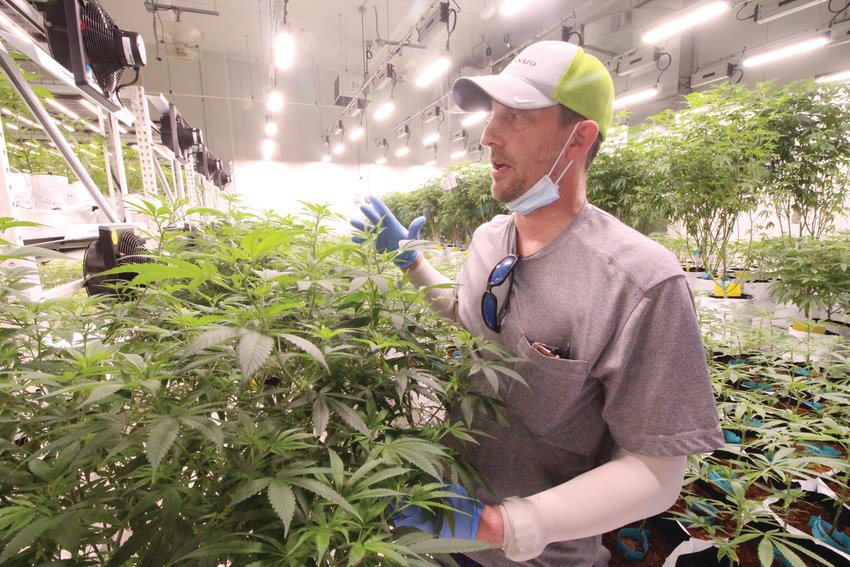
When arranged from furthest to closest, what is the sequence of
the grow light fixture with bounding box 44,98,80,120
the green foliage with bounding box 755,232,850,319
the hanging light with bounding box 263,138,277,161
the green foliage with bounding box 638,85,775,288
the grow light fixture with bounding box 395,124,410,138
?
the grow light fixture with bounding box 395,124,410,138, the hanging light with bounding box 263,138,277,161, the green foliage with bounding box 638,85,775,288, the grow light fixture with bounding box 44,98,80,120, the green foliage with bounding box 755,232,850,319

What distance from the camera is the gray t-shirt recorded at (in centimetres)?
71

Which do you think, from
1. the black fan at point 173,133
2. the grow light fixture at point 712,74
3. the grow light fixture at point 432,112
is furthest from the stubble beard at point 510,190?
the grow light fixture at point 432,112

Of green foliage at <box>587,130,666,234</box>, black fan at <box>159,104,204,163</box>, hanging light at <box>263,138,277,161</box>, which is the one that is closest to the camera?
green foliage at <box>587,130,666,234</box>

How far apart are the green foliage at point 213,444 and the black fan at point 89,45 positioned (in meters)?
1.43

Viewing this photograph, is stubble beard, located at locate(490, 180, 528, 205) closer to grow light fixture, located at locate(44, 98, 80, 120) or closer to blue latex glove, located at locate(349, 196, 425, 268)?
blue latex glove, located at locate(349, 196, 425, 268)

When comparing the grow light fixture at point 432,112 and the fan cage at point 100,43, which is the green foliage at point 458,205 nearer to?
the grow light fixture at point 432,112

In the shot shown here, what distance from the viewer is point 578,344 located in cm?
81

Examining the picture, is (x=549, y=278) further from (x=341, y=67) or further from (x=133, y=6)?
(x=341, y=67)

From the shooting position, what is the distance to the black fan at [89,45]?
5.08 feet

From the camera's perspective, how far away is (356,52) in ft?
34.8

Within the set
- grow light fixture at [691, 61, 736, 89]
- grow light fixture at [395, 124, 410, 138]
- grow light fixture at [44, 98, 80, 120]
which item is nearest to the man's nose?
grow light fixture at [44, 98, 80, 120]

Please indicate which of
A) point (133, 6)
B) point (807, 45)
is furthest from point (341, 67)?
point (807, 45)

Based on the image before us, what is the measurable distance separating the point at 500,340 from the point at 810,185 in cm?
378

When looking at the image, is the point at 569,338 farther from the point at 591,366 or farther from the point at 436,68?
the point at 436,68
